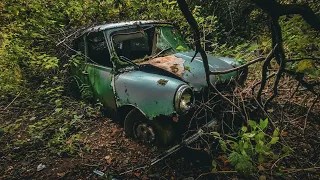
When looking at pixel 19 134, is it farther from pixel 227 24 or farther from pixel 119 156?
pixel 227 24

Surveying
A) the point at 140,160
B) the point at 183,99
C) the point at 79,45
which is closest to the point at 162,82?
the point at 183,99

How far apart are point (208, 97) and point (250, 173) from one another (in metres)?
1.00

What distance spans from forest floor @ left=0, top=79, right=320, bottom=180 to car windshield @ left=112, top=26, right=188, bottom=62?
1.36 m

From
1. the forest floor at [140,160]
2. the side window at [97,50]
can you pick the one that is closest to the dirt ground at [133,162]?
the forest floor at [140,160]

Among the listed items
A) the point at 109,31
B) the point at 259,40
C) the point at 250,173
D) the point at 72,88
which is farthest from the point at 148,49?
the point at 250,173

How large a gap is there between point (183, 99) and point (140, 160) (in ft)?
3.33

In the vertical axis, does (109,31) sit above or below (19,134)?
above

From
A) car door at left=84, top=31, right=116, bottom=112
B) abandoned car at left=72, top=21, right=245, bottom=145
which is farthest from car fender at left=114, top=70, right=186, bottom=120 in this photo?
Answer: car door at left=84, top=31, right=116, bottom=112

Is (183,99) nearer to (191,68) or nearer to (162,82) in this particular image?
(162,82)

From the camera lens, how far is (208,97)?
3082 millimetres

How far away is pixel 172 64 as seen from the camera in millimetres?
3363

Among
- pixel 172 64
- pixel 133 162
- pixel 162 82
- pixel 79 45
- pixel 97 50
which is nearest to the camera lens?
pixel 162 82

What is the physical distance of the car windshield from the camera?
4.01 m

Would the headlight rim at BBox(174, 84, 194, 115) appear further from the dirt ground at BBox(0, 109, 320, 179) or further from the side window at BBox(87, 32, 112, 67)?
the side window at BBox(87, 32, 112, 67)
